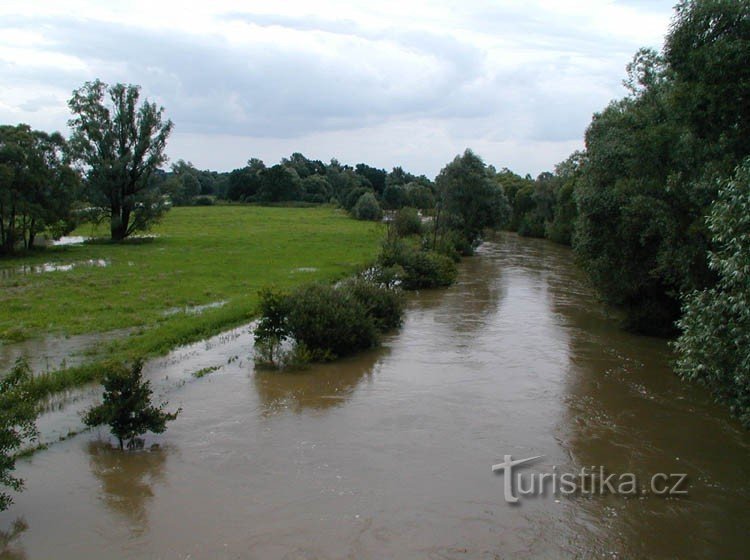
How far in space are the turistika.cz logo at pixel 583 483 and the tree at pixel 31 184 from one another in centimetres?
2918

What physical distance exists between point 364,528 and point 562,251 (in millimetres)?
45902

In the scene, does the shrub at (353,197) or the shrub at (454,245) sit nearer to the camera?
the shrub at (454,245)

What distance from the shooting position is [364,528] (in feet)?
25.5

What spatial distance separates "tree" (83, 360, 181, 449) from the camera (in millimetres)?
→ 9883

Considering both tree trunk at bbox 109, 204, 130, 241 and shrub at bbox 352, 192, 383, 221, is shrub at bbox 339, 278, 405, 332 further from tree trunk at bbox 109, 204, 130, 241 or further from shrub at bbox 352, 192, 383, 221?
shrub at bbox 352, 192, 383, 221

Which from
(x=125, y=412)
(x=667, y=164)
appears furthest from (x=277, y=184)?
(x=125, y=412)

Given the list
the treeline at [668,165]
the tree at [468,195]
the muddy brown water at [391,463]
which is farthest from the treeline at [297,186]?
the muddy brown water at [391,463]

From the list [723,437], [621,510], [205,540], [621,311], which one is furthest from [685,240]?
[205,540]

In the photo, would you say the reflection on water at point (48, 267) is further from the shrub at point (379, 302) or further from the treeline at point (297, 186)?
the treeline at point (297, 186)

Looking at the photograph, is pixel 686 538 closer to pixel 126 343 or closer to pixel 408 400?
pixel 408 400

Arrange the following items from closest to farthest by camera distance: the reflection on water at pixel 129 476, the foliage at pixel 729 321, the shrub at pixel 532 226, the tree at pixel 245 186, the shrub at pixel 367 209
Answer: the foliage at pixel 729 321, the reflection on water at pixel 129 476, the shrub at pixel 532 226, the shrub at pixel 367 209, the tree at pixel 245 186

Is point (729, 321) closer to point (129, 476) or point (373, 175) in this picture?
point (129, 476)

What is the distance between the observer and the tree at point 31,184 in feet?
101

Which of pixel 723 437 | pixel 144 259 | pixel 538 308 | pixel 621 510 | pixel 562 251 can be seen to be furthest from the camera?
pixel 562 251
